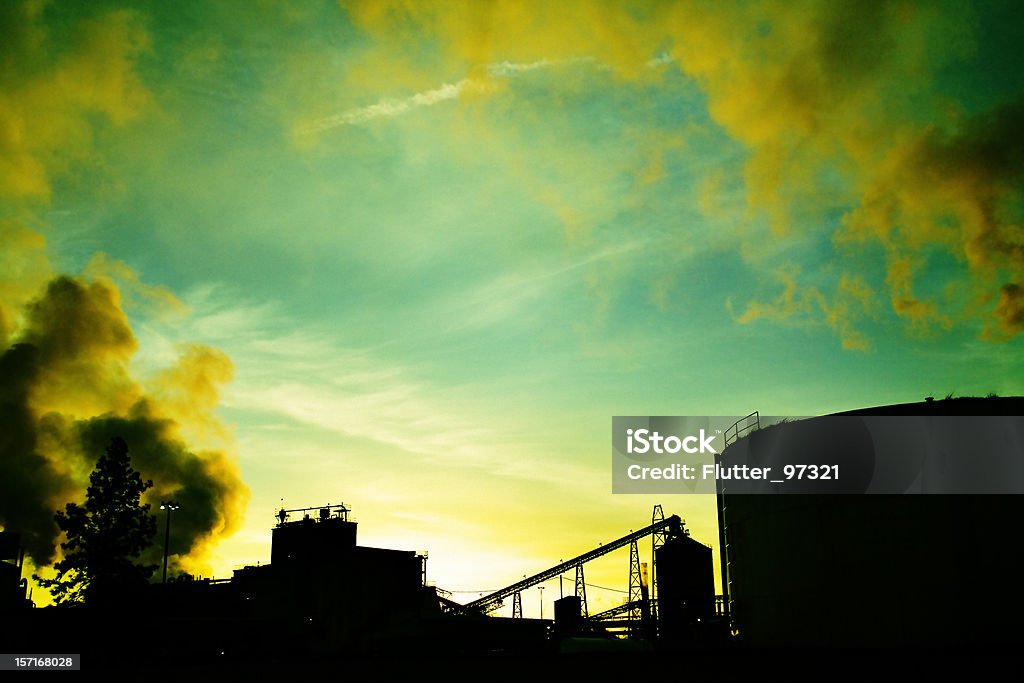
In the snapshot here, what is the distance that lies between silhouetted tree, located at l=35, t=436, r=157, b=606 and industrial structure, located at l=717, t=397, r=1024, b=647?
5210 centimetres

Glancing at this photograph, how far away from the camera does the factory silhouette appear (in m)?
21.9

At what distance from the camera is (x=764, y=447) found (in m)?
28.2

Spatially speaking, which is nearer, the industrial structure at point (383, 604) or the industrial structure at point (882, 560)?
the industrial structure at point (882, 560)

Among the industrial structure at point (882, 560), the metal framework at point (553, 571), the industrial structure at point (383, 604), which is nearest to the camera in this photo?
the industrial structure at point (882, 560)

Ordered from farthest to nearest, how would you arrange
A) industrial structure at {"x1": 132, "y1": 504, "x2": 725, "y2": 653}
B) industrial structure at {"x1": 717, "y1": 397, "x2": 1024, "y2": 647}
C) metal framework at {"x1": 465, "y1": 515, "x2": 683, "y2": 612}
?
metal framework at {"x1": 465, "y1": 515, "x2": 683, "y2": 612} < industrial structure at {"x1": 132, "y1": 504, "x2": 725, "y2": 653} < industrial structure at {"x1": 717, "y1": 397, "x2": 1024, "y2": 647}

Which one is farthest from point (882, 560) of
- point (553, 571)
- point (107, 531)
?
point (107, 531)

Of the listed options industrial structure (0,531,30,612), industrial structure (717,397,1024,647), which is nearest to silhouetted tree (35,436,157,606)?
industrial structure (0,531,30,612)

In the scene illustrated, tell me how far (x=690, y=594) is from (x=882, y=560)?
30776mm

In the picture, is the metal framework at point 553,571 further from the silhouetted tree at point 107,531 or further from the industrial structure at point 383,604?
the silhouetted tree at point 107,531

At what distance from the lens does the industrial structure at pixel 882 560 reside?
843 inches

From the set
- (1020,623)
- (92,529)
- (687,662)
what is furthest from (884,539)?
(92,529)

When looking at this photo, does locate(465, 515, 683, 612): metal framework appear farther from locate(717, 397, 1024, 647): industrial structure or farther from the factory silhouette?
locate(717, 397, 1024, 647): industrial structure

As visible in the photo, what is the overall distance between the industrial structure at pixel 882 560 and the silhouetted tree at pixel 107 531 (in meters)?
52.1

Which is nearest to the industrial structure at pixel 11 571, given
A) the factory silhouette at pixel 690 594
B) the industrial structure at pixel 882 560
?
the factory silhouette at pixel 690 594
